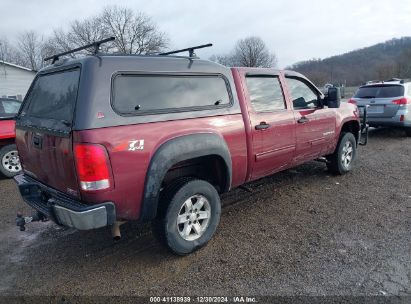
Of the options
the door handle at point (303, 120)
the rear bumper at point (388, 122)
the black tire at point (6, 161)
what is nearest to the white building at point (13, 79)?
the black tire at point (6, 161)

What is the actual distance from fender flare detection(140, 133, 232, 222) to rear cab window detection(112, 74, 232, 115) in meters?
0.31

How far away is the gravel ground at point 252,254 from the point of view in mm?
2895

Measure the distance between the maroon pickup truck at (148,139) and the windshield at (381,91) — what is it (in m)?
6.10

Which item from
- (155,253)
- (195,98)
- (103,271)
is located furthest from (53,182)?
(195,98)

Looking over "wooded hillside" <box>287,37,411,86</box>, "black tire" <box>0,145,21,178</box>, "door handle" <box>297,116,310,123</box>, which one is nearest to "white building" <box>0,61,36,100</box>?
"black tire" <box>0,145,21,178</box>

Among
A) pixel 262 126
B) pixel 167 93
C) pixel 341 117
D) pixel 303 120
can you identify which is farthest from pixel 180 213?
pixel 341 117

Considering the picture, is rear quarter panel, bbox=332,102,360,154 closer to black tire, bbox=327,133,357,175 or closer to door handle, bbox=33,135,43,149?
black tire, bbox=327,133,357,175

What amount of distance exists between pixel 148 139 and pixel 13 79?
27327 millimetres

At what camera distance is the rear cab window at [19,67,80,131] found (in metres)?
2.85

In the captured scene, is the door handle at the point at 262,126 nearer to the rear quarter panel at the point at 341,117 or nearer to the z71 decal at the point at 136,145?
the z71 decal at the point at 136,145

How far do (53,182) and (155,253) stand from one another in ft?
4.07

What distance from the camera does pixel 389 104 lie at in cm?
894

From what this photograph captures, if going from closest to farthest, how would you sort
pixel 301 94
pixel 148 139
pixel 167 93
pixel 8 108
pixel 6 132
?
pixel 148 139 → pixel 167 93 → pixel 301 94 → pixel 6 132 → pixel 8 108

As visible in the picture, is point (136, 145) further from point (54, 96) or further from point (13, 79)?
point (13, 79)
